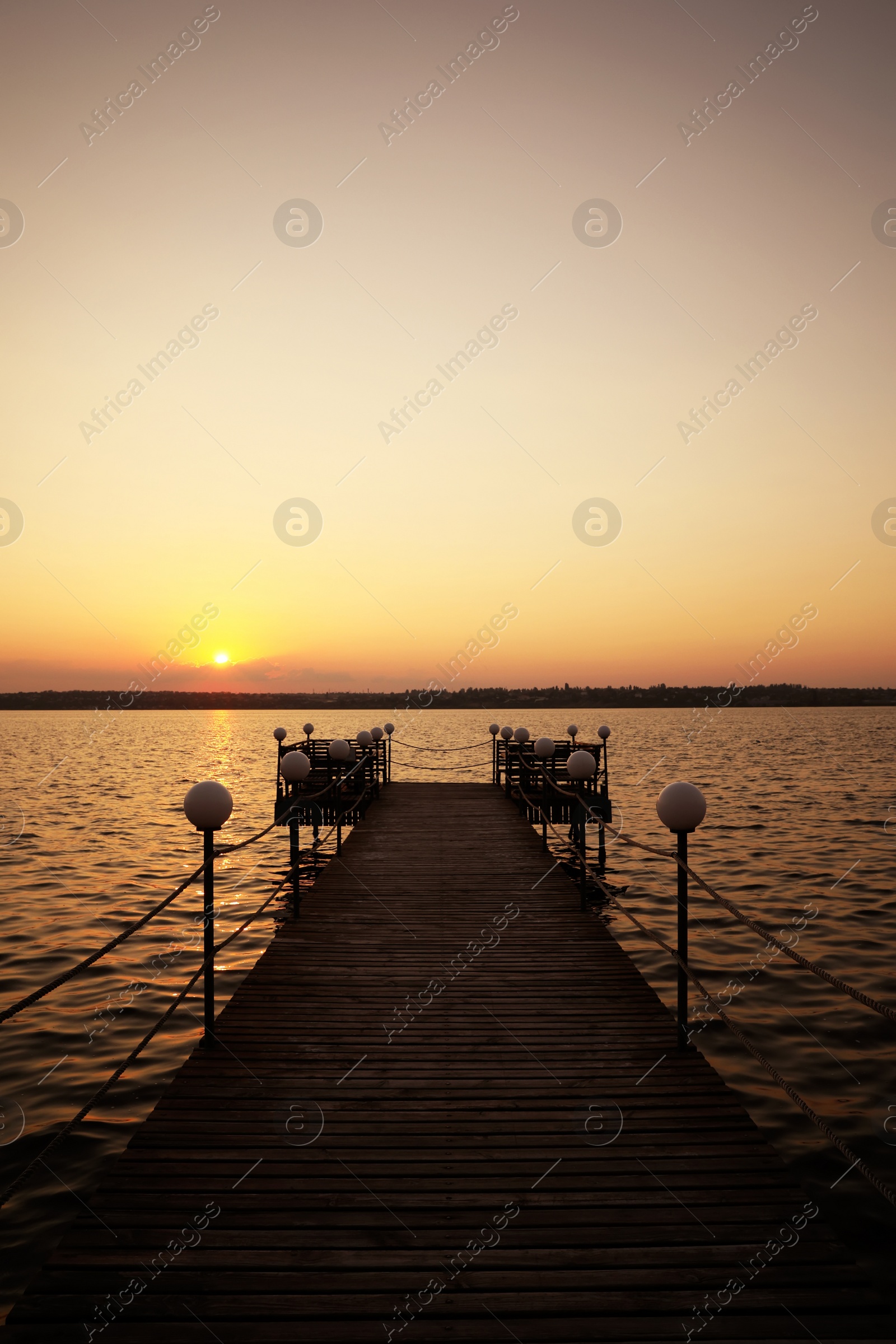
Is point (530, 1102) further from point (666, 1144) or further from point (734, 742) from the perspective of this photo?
point (734, 742)

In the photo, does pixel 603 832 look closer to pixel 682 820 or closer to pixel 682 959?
pixel 682 959

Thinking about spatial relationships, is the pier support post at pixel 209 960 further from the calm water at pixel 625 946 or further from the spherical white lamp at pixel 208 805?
the calm water at pixel 625 946

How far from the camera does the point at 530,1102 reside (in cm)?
432

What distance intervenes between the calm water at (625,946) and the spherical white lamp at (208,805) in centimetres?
282

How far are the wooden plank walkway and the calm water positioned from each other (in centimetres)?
172

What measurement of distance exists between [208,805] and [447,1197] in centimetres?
288

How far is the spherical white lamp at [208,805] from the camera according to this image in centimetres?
512

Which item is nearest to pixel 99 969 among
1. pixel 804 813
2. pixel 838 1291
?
pixel 838 1291

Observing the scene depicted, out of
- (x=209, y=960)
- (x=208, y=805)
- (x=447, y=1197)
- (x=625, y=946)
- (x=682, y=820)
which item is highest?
(x=208, y=805)

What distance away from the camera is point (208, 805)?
513cm

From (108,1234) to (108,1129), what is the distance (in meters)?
3.48

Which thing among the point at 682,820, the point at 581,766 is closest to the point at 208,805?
the point at 682,820

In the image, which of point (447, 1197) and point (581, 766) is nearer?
point (447, 1197)

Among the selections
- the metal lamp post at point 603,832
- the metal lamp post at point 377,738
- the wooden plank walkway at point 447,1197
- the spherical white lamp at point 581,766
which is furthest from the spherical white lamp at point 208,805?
the metal lamp post at point 377,738
